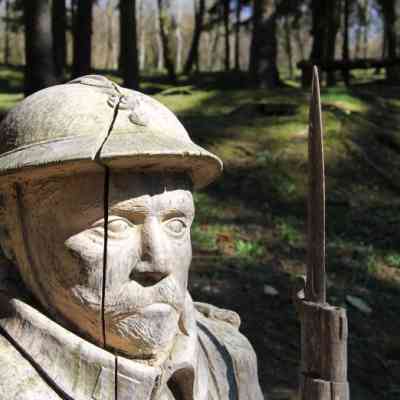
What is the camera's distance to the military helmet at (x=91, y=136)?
1719 millimetres

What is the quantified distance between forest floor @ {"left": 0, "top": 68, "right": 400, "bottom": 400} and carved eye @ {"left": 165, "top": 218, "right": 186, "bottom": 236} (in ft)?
8.30

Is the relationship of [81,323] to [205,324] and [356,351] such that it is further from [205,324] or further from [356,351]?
[356,351]

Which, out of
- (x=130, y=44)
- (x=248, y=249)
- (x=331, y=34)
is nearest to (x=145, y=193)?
(x=248, y=249)

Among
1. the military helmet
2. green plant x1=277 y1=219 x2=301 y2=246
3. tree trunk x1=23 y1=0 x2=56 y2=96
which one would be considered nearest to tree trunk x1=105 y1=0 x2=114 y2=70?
tree trunk x1=23 y1=0 x2=56 y2=96

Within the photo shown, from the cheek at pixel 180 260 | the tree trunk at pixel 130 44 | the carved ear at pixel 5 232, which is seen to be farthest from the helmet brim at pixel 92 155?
the tree trunk at pixel 130 44

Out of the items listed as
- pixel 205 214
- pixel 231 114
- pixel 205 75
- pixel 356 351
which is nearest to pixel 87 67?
pixel 231 114

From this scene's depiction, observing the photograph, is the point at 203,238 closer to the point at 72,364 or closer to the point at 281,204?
the point at 281,204

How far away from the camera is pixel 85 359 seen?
5.86 feet

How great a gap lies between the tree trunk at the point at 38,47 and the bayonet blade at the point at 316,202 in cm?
694

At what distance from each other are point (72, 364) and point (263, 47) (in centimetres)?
1082

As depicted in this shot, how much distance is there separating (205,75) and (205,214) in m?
16.6

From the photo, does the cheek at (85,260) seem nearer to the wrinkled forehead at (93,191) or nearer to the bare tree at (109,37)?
the wrinkled forehead at (93,191)

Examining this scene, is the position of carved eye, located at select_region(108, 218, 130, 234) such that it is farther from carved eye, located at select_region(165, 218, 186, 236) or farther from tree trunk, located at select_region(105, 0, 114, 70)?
tree trunk, located at select_region(105, 0, 114, 70)

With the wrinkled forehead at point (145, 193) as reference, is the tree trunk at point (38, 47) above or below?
above
